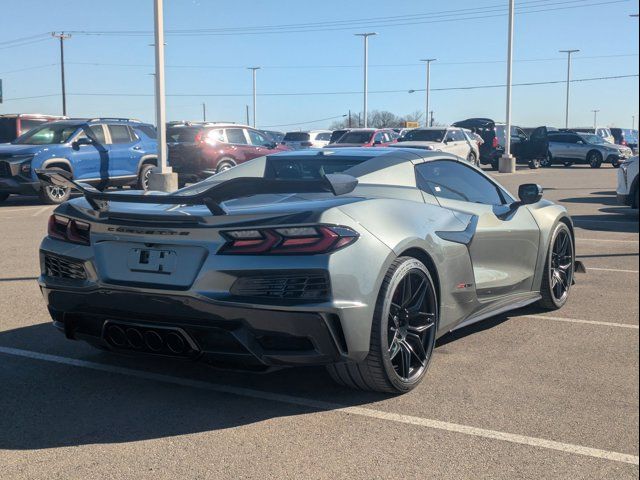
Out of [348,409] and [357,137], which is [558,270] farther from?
[357,137]

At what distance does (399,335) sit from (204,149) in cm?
1598

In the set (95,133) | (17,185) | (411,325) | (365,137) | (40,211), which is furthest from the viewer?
(365,137)

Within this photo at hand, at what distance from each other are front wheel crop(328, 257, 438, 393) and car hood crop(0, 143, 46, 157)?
1313 cm

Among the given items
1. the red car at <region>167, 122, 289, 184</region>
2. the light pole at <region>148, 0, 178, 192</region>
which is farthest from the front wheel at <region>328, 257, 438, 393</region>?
the red car at <region>167, 122, 289, 184</region>

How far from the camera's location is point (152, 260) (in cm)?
402

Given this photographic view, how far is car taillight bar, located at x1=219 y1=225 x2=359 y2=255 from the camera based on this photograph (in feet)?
12.5

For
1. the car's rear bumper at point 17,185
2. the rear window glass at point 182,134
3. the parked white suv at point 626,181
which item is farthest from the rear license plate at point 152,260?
the rear window glass at point 182,134

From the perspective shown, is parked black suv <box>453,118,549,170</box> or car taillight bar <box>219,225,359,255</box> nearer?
car taillight bar <box>219,225,359,255</box>

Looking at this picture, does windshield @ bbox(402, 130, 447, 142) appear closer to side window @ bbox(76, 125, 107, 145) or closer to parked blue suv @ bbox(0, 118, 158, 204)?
parked blue suv @ bbox(0, 118, 158, 204)

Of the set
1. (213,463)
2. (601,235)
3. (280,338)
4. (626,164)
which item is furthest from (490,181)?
(626,164)

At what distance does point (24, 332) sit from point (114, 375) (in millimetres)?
1322

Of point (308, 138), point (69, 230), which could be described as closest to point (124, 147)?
point (69, 230)

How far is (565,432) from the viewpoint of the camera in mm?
3721

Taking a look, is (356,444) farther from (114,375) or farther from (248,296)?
(114,375)
